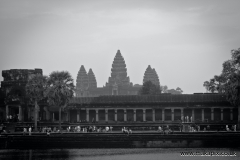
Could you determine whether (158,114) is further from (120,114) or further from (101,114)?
(101,114)

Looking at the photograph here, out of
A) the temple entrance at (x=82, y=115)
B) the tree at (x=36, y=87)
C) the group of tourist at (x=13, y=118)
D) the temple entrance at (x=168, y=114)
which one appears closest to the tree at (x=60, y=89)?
the tree at (x=36, y=87)

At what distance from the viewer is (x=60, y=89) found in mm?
120438

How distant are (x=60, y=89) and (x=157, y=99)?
29554 mm

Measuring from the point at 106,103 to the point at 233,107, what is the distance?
25405 mm

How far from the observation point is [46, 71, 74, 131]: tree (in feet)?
395

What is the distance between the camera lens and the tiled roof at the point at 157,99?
14138 cm

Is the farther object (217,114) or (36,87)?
(217,114)

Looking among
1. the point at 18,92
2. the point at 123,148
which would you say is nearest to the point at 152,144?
the point at 123,148

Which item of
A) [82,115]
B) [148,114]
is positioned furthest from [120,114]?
[82,115]

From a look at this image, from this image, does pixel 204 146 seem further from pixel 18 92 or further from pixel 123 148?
pixel 18 92

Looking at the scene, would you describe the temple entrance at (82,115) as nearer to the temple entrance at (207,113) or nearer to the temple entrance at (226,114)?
the temple entrance at (207,113)

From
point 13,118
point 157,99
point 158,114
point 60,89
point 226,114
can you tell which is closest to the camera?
point 60,89

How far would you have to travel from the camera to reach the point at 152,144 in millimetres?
97000

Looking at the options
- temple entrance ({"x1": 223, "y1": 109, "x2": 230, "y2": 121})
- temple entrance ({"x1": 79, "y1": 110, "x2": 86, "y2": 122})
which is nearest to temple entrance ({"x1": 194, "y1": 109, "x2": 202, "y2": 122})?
temple entrance ({"x1": 223, "y1": 109, "x2": 230, "y2": 121})
